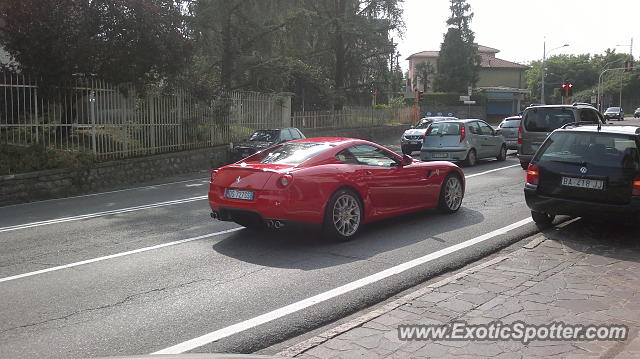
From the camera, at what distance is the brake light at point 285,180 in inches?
273

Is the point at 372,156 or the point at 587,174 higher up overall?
the point at 372,156

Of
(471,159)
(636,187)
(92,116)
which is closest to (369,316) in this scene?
(636,187)

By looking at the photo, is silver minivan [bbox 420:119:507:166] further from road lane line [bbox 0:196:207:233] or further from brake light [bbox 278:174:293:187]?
brake light [bbox 278:174:293:187]

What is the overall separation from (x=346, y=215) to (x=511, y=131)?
1734 centimetres

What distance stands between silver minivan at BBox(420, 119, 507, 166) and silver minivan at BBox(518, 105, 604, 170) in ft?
6.34

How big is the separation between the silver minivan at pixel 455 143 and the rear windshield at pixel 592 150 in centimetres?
937

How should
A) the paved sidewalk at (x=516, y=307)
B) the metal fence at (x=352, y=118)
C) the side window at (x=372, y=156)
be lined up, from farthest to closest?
1. the metal fence at (x=352, y=118)
2. the side window at (x=372, y=156)
3. the paved sidewalk at (x=516, y=307)

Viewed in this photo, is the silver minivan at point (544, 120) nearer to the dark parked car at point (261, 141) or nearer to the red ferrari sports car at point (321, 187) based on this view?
the dark parked car at point (261, 141)

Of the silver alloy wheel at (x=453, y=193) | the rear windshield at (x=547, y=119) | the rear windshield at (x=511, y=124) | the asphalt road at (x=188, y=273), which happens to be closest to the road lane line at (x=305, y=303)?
the asphalt road at (x=188, y=273)

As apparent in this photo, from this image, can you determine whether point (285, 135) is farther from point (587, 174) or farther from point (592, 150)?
point (587, 174)

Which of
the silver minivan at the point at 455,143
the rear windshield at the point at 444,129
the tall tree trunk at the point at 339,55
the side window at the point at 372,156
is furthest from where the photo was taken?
the tall tree trunk at the point at 339,55

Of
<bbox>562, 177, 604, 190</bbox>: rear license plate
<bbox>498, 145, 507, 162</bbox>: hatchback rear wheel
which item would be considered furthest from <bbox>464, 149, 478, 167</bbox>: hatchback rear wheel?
<bbox>562, 177, 604, 190</bbox>: rear license plate

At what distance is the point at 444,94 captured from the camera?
198ft

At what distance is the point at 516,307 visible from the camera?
190 inches
